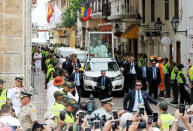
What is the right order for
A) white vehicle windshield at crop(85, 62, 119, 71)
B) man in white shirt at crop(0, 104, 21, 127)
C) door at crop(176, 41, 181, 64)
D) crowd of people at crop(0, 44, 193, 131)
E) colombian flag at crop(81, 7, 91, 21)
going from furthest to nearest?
colombian flag at crop(81, 7, 91, 21)
door at crop(176, 41, 181, 64)
white vehicle windshield at crop(85, 62, 119, 71)
man in white shirt at crop(0, 104, 21, 127)
crowd of people at crop(0, 44, 193, 131)

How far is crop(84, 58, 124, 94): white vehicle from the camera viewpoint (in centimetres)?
2338

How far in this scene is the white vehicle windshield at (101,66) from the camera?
2441 cm

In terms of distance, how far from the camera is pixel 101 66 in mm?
24688

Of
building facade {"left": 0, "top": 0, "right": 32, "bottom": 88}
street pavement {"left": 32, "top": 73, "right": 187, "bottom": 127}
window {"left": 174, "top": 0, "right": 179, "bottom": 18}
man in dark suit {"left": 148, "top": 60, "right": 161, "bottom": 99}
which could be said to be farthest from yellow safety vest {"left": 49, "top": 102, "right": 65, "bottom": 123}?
window {"left": 174, "top": 0, "right": 179, "bottom": 18}

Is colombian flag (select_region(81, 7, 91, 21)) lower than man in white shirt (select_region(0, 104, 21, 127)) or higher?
higher

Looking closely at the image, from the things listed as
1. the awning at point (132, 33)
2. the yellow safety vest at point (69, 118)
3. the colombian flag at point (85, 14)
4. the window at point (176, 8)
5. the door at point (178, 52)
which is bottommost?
the yellow safety vest at point (69, 118)

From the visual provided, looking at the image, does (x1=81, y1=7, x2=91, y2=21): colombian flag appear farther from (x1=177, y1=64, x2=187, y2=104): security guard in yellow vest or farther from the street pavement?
(x1=177, y1=64, x2=187, y2=104): security guard in yellow vest

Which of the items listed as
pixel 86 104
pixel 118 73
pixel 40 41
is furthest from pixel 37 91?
pixel 40 41

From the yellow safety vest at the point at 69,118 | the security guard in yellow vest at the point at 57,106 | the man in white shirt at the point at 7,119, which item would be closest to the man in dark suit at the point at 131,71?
the security guard in yellow vest at the point at 57,106

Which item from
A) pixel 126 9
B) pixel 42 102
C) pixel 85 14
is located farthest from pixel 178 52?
pixel 85 14

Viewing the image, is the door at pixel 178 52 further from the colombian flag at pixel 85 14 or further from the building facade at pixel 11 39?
the colombian flag at pixel 85 14

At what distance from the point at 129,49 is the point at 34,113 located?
35018 millimetres

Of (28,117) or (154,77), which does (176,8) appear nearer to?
(154,77)

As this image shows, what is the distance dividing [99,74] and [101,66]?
1.08 metres
